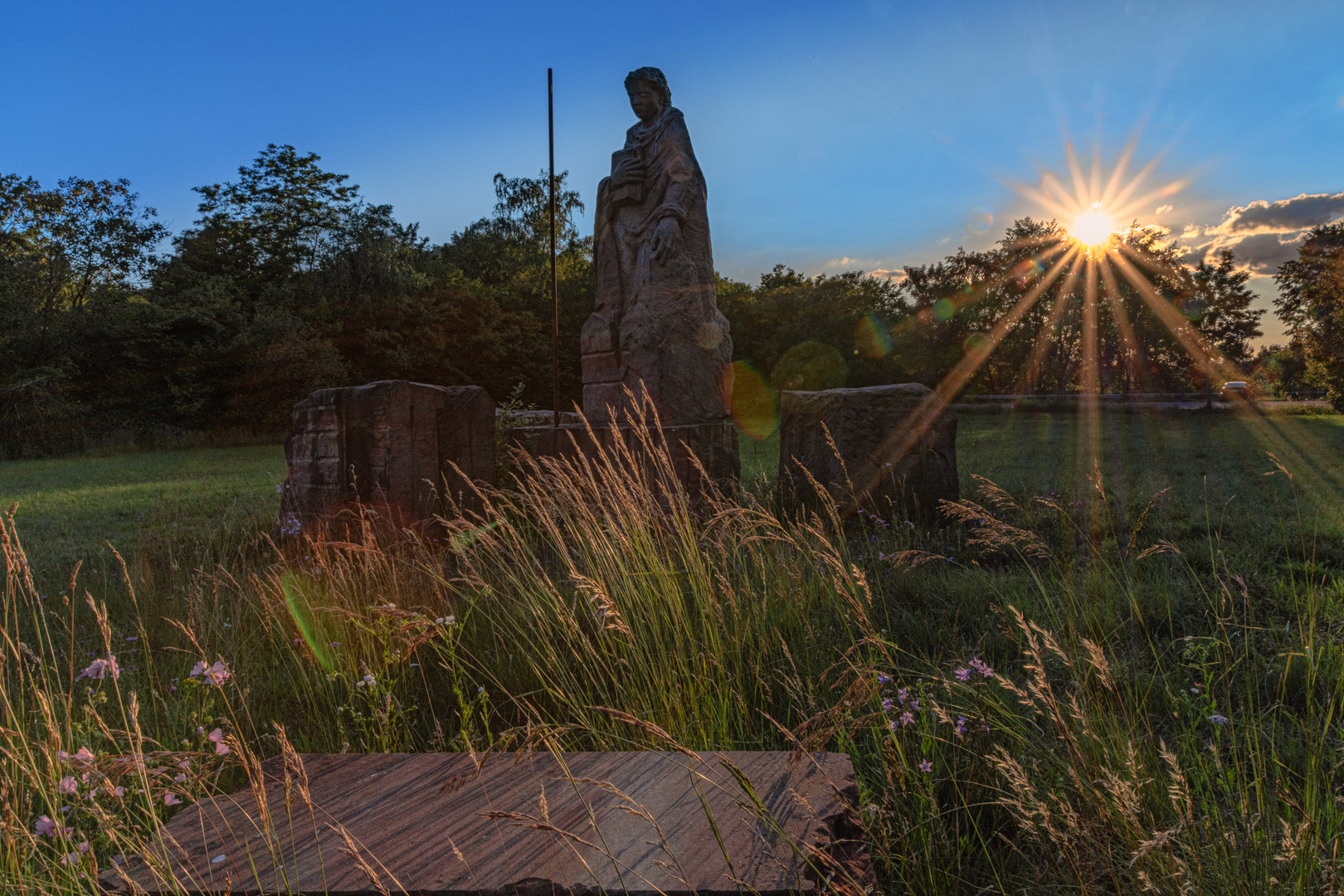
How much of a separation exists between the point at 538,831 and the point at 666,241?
212 inches

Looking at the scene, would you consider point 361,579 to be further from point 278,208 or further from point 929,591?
point 278,208

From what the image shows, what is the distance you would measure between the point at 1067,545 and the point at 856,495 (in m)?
1.50

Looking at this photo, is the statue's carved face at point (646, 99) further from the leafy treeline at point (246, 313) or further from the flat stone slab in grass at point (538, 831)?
the leafy treeline at point (246, 313)

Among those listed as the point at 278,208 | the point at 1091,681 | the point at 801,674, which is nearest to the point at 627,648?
the point at 801,674

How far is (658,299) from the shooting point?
20.3 ft

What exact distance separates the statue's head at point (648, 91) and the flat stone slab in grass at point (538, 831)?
6171 millimetres

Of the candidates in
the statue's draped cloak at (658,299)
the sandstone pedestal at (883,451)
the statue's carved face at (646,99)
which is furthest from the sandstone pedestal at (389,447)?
the statue's carved face at (646,99)

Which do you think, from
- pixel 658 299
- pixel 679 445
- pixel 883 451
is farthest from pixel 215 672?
pixel 658 299

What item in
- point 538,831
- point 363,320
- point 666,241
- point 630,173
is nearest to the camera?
point 538,831

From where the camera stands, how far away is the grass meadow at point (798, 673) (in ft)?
4.33

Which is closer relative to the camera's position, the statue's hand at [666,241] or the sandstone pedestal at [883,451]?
the sandstone pedestal at [883,451]

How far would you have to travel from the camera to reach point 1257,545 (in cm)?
383

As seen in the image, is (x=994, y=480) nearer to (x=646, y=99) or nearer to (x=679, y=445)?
(x=679, y=445)

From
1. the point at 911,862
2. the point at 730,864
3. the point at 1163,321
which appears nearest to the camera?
the point at 730,864
